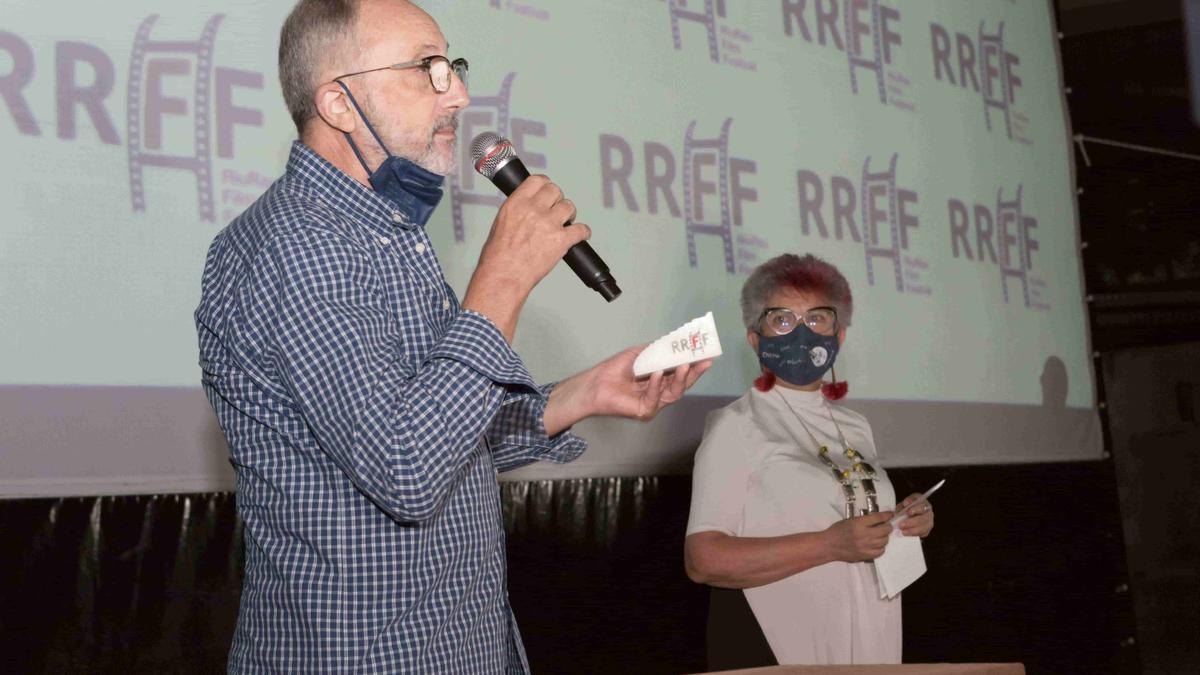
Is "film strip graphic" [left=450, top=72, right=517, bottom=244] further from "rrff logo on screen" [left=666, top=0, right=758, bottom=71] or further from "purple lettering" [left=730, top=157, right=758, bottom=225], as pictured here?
"purple lettering" [left=730, top=157, right=758, bottom=225]

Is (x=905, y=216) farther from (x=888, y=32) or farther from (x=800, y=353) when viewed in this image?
(x=800, y=353)

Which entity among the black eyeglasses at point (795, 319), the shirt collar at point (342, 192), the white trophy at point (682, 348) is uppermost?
the shirt collar at point (342, 192)

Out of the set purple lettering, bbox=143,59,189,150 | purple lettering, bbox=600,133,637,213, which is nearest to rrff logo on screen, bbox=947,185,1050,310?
purple lettering, bbox=600,133,637,213

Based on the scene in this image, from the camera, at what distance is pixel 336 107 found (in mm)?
1496

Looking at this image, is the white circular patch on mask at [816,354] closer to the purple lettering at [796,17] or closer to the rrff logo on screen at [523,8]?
the rrff logo on screen at [523,8]

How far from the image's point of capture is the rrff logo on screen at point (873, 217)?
343 centimetres

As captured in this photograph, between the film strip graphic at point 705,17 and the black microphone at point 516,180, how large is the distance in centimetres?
161

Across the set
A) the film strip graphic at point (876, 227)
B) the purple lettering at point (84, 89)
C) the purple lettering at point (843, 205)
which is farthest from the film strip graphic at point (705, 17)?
the purple lettering at point (84, 89)

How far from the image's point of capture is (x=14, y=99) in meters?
1.93

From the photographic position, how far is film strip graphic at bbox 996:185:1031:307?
4.13m

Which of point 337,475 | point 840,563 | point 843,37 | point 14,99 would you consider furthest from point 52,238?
point 843,37

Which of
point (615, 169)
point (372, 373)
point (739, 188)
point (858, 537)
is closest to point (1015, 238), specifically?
point (739, 188)

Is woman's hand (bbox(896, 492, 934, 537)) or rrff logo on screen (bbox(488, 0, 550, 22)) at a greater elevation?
rrff logo on screen (bbox(488, 0, 550, 22))

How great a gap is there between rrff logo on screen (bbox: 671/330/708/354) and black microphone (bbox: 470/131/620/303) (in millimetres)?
108
